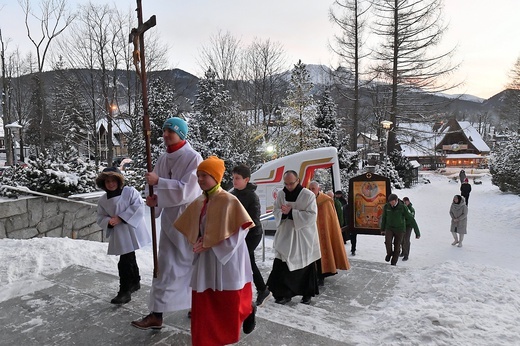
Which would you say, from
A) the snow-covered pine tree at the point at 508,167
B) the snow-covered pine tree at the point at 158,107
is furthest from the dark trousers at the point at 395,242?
the snow-covered pine tree at the point at 508,167

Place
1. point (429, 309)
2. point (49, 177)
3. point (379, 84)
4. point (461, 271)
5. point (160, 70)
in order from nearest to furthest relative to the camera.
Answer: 1. point (429, 309)
2. point (461, 271)
3. point (49, 177)
4. point (160, 70)
5. point (379, 84)

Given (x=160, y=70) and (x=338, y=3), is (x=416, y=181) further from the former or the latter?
(x=160, y=70)

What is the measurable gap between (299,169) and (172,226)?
25.9 ft

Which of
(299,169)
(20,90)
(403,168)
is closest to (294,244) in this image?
(299,169)

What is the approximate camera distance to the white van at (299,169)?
36.2 ft

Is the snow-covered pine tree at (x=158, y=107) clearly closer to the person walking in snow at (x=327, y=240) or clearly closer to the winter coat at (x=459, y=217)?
the winter coat at (x=459, y=217)

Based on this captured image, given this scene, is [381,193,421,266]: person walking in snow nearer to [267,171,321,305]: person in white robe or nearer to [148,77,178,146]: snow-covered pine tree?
[267,171,321,305]: person in white robe

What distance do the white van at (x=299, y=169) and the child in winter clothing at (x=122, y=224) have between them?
6828 mm

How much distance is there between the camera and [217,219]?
2941mm

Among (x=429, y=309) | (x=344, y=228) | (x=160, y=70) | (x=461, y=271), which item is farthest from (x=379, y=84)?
(x=429, y=309)

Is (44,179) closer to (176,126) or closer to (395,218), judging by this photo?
(176,126)

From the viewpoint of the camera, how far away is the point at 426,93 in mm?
27812

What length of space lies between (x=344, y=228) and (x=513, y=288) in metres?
4.92

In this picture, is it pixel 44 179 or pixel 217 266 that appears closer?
pixel 217 266
